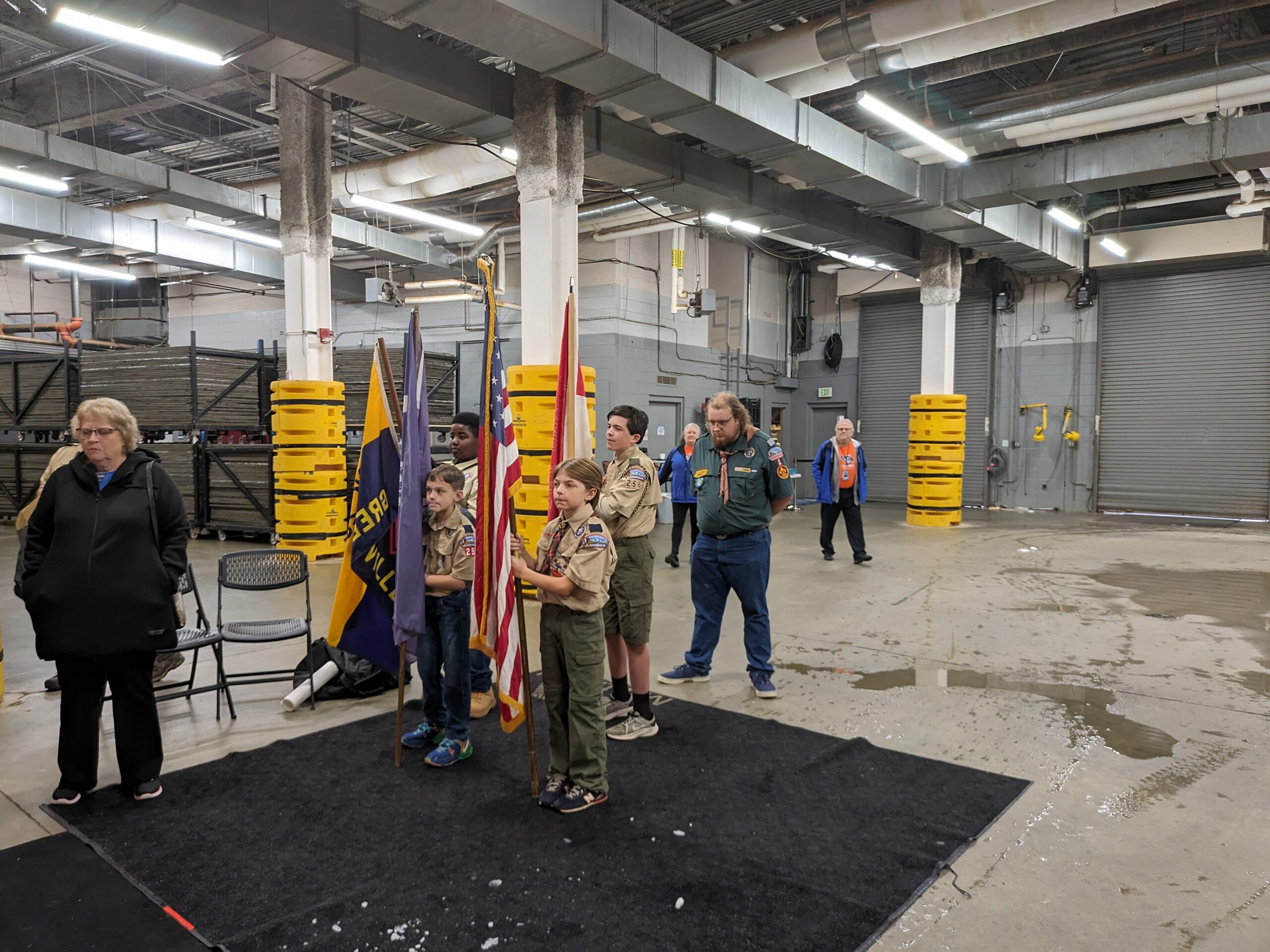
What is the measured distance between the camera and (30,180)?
9633 millimetres

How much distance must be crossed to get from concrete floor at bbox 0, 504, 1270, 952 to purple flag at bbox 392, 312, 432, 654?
3.70 ft

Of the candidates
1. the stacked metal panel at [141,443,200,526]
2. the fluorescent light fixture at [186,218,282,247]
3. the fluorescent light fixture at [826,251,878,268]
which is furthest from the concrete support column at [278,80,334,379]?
the fluorescent light fixture at [826,251,878,268]

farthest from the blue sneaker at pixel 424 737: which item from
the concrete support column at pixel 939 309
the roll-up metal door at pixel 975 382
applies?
the roll-up metal door at pixel 975 382

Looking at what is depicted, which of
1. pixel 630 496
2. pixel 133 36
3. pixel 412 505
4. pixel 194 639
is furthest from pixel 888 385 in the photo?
pixel 194 639

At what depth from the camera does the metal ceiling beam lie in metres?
9.34

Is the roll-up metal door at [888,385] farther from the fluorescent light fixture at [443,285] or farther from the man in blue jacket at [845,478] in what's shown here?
the fluorescent light fixture at [443,285]

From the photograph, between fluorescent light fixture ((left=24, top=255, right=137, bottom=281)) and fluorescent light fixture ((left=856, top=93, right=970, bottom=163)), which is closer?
fluorescent light fixture ((left=856, top=93, right=970, bottom=163))

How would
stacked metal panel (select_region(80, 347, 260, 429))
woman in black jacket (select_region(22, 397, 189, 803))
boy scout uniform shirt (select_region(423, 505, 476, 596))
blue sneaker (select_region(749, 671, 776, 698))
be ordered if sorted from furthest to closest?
stacked metal panel (select_region(80, 347, 260, 429)), blue sneaker (select_region(749, 671, 776, 698)), boy scout uniform shirt (select_region(423, 505, 476, 596)), woman in black jacket (select_region(22, 397, 189, 803))

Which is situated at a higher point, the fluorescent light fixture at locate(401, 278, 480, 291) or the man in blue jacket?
the fluorescent light fixture at locate(401, 278, 480, 291)

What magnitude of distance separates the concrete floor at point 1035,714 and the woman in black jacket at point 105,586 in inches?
13.5

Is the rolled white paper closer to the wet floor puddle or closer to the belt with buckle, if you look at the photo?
the belt with buckle

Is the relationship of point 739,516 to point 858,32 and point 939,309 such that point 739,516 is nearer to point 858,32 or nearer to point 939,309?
point 858,32

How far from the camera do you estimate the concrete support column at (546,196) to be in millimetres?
7691

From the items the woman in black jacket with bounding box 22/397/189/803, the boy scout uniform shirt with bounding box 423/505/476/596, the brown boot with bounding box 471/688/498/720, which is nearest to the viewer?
the woman in black jacket with bounding box 22/397/189/803
